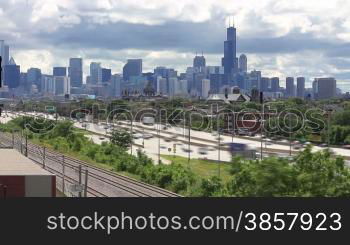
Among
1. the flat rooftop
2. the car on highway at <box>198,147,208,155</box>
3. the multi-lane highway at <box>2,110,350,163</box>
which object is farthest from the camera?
the car on highway at <box>198,147,208,155</box>

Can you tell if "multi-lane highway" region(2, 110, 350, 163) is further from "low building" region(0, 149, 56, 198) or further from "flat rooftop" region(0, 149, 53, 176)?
"low building" region(0, 149, 56, 198)

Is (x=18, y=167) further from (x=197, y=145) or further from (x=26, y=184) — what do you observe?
(x=197, y=145)

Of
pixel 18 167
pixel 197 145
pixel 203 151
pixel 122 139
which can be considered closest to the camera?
pixel 18 167

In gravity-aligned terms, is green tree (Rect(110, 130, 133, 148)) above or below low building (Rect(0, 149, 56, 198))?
below

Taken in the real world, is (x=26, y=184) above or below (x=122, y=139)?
above

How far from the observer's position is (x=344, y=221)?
931cm

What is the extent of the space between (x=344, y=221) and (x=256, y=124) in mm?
89434

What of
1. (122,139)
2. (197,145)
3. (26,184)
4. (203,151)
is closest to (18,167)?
(26,184)

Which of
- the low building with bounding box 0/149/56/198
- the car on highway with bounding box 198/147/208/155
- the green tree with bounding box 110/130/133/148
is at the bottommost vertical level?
the car on highway with bounding box 198/147/208/155

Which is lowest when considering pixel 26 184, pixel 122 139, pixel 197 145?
pixel 197 145

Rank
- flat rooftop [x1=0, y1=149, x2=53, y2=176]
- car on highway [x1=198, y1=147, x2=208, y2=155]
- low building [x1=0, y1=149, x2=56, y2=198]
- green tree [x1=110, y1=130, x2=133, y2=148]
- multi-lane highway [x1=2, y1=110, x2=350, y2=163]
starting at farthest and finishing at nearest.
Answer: green tree [x1=110, y1=130, x2=133, y2=148], car on highway [x1=198, y1=147, x2=208, y2=155], multi-lane highway [x1=2, y1=110, x2=350, y2=163], flat rooftop [x1=0, y1=149, x2=53, y2=176], low building [x1=0, y1=149, x2=56, y2=198]

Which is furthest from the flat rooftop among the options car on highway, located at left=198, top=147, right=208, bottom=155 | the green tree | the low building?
car on highway, located at left=198, top=147, right=208, bottom=155

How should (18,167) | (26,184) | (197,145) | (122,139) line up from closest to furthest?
(26,184) → (18,167) → (122,139) → (197,145)

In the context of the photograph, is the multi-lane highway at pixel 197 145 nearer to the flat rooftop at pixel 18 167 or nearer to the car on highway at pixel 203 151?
the car on highway at pixel 203 151
